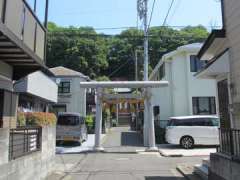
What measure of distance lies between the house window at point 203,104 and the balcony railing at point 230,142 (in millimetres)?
15905

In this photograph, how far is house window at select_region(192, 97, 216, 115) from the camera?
23.5m

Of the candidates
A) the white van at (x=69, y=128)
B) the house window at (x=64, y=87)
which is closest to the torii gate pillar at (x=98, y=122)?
the white van at (x=69, y=128)

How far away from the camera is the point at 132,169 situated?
38.3ft

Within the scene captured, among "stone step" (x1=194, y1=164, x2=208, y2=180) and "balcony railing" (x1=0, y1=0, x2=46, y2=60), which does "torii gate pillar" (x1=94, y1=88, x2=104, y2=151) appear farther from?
"balcony railing" (x1=0, y1=0, x2=46, y2=60)

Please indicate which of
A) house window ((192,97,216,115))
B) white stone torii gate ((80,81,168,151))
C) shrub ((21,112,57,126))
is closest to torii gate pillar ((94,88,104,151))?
white stone torii gate ((80,81,168,151))

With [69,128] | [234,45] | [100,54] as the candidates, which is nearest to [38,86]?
[69,128]

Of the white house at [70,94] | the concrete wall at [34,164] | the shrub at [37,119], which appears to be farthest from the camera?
the white house at [70,94]

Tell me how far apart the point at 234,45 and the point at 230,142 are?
8.12 feet

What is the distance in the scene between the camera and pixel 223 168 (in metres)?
7.09

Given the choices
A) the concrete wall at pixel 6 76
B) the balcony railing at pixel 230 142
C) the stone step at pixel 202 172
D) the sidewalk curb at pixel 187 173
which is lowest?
the sidewalk curb at pixel 187 173

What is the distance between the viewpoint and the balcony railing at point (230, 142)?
6905mm

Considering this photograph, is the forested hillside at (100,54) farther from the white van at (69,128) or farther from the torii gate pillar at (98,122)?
the torii gate pillar at (98,122)

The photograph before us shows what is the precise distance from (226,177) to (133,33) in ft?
58.5

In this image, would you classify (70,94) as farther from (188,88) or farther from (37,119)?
(37,119)
